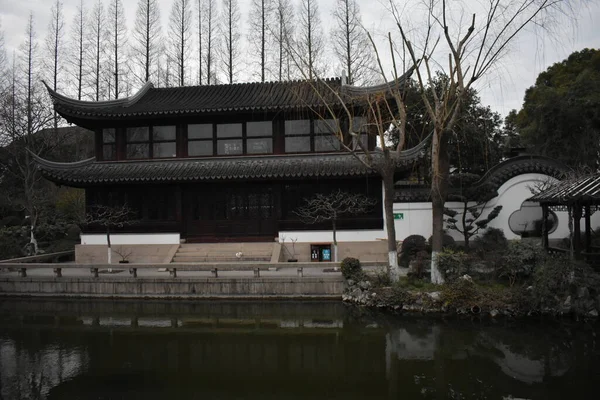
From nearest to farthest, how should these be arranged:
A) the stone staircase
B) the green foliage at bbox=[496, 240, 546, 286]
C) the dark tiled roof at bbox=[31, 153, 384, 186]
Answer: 1. the green foliage at bbox=[496, 240, 546, 286]
2. the dark tiled roof at bbox=[31, 153, 384, 186]
3. the stone staircase

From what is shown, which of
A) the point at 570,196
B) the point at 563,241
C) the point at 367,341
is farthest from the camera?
the point at 563,241

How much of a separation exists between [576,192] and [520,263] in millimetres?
2049

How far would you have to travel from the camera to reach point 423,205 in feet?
48.7

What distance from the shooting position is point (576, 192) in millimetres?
9031

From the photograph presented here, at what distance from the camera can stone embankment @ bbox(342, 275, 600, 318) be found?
8.67 metres

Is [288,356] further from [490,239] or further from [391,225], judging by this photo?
[490,239]

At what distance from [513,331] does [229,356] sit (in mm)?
5676

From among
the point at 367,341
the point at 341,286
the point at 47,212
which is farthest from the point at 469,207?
the point at 47,212

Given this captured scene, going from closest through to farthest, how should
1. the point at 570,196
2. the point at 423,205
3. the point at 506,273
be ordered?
the point at 570,196 < the point at 506,273 < the point at 423,205

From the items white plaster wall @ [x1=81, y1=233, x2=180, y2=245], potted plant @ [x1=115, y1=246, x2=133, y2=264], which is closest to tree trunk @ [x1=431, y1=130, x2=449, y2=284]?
white plaster wall @ [x1=81, y1=233, x2=180, y2=245]

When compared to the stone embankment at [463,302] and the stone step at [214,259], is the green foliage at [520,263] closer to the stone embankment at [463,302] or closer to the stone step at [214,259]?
the stone embankment at [463,302]

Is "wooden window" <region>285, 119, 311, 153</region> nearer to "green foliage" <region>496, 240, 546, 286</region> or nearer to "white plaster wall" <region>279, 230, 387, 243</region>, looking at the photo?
"white plaster wall" <region>279, 230, 387, 243</region>

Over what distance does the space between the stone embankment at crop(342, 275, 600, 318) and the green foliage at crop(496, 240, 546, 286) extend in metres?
0.69

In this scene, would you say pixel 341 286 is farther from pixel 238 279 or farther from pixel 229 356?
pixel 229 356
